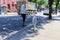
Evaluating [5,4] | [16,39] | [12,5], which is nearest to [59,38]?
[16,39]

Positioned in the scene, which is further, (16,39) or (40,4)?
(40,4)

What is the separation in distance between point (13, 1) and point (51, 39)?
71.0m

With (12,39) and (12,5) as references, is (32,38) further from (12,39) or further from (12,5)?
(12,5)

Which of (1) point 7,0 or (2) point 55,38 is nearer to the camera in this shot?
(2) point 55,38

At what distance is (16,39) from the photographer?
11.1 metres

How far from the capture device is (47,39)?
1134cm

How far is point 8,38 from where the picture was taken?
1130 cm

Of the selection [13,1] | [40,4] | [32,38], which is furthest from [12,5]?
[32,38]

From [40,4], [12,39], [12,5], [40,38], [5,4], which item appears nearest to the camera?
[12,39]

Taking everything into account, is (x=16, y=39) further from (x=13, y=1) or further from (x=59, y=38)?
(x=13, y=1)

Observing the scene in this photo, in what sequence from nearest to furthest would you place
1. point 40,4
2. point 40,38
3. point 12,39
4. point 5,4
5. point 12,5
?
point 12,39 < point 40,38 < point 5,4 < point 12,5 < point 40,4

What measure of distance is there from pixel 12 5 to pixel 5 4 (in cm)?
549

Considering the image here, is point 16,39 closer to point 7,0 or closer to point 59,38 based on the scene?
point 59,38

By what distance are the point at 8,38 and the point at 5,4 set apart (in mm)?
66083
